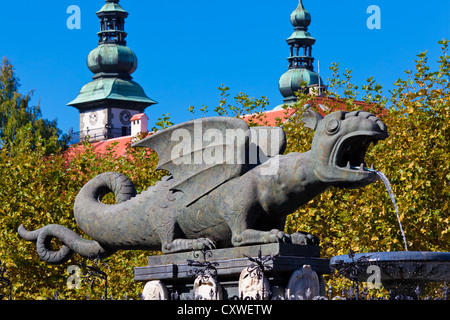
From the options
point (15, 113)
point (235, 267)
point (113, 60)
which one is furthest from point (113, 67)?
point (235, 267)

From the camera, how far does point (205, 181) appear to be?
12.3 m

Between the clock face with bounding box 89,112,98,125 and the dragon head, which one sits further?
the clock face with bounding box 89,112,98,125

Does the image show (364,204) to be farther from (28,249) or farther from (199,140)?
(199,140)

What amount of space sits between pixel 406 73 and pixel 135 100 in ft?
259

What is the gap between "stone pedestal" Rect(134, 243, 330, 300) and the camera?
11391mm

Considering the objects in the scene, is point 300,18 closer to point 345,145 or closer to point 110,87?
point 110,87

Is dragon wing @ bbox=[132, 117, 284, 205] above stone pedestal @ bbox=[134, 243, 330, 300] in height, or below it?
above

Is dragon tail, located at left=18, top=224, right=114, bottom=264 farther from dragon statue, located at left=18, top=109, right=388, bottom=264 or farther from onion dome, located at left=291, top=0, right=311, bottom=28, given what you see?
onion dome, located at left=291, top=0, right=311, bottom=28

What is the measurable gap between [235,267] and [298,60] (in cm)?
9095

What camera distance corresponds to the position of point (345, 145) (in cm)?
1135

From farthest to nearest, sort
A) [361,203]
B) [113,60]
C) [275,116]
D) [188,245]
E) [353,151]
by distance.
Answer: [113,60] → [275,116] → [361,203] → [188,245] → [353,151]

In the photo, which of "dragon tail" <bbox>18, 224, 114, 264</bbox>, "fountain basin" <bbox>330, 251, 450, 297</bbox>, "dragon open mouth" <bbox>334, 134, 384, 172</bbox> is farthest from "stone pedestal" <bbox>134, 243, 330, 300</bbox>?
"fountain basin" <bbox>330, 251, 450, 297</bbox>

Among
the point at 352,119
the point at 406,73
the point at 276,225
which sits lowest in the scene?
the point at 276,225
